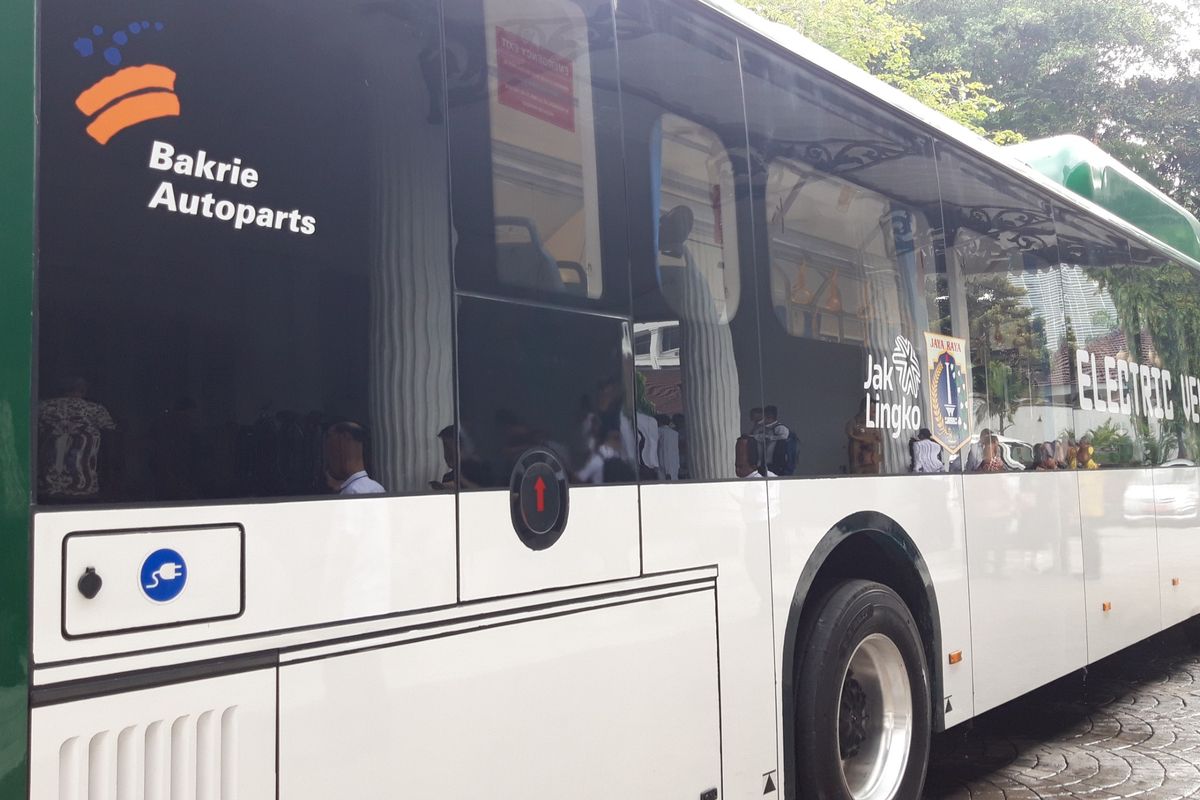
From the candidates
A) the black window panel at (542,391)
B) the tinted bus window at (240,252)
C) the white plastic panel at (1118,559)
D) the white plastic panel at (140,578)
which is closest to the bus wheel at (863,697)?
the black window panel at (542,391)

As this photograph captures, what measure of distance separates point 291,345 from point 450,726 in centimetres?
96

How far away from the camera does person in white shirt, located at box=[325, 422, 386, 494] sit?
94.9 inches

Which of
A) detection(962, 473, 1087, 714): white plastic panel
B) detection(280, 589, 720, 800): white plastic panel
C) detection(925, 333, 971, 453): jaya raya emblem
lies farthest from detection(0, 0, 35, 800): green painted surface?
detection(962, 473, 1087, 714): white plastic panel

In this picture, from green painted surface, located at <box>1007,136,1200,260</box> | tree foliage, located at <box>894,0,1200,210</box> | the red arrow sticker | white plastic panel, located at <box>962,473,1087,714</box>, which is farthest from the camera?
tree foliage, located at <box>894,0,1200,210</box>

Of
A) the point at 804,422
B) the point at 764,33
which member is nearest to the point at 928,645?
the point at 804,422

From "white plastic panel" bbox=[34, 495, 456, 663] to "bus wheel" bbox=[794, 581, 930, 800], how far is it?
1.93 m

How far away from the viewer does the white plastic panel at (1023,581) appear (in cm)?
525

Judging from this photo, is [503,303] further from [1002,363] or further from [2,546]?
[1002,363]

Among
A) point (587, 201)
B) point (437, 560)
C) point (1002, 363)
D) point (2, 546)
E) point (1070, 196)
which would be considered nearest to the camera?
point (2, 546)

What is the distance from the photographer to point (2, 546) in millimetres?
1854

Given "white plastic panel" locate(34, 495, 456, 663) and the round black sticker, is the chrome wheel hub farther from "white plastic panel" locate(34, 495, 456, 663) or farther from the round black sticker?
"white plastic panel" locate(34, 495, 456, 663)

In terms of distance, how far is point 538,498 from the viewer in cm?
294

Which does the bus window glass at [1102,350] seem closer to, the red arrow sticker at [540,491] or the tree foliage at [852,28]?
the red arrow sticker at [540,491]

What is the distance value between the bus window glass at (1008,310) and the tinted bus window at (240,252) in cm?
348
